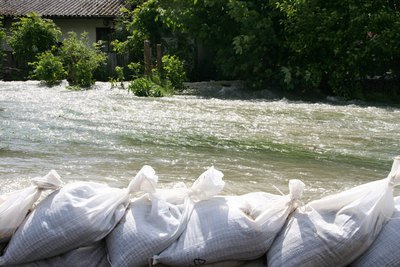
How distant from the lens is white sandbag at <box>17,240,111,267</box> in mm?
3098

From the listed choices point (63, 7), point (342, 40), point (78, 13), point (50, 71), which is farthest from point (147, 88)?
point (63, 7)

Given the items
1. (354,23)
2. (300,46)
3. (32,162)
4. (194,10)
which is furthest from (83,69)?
(32,162)

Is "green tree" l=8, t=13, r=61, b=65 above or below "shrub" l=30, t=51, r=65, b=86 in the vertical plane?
above

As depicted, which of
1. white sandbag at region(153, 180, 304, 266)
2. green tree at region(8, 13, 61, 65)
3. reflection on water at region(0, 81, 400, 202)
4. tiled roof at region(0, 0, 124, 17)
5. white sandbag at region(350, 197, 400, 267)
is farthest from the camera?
tiled roof at region(0, 0, 124, 17)

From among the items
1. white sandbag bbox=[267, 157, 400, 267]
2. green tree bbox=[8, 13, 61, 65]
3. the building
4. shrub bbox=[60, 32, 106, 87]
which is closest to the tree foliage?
shrub bbox=[60, 32, 106, 87]

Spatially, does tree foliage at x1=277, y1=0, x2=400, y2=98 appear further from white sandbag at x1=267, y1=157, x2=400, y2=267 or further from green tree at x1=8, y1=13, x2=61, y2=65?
white sandbag at x1=267, y1=157, x2=400, y2=267

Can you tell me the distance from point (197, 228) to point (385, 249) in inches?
32.7

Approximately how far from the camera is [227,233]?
302 cm

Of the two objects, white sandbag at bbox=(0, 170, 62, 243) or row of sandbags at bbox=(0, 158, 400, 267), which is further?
white sandbag at bbox=(0, 170, 62, 243)

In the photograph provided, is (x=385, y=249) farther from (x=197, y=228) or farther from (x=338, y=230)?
(x=197, y=228)

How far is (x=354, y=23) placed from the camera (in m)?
15.0

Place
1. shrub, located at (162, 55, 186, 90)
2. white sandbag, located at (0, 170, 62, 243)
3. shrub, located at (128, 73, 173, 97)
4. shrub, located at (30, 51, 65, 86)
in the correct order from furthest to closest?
shrub, located at (30, 51, 65, 86), shrub, located at (162, 55, 186, 90), shrub, located at (128, 73, 173, 97), white sandbag, located at (0, 170, 62, 243)

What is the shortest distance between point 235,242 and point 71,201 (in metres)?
0.77

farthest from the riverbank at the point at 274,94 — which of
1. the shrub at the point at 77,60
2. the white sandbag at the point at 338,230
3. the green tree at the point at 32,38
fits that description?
the white sandbag at the point at 338,230
